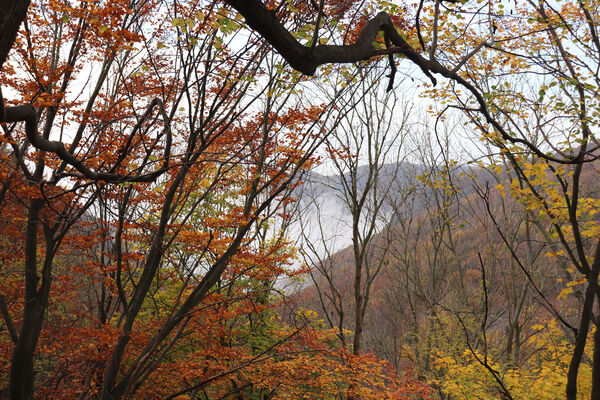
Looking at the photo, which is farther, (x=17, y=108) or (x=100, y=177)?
(x=100, y=177)

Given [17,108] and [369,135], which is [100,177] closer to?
[17,108]

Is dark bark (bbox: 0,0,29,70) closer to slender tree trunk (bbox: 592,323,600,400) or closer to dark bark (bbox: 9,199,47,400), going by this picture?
slender tree trunk (bbox: 592,323,600,400)

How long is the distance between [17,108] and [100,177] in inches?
24.8

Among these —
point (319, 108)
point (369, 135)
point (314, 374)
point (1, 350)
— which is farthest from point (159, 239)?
point (1, 350)

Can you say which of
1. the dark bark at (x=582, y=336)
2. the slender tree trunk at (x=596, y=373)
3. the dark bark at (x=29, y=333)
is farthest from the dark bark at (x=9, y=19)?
the dark bark at (x=29, y=333)

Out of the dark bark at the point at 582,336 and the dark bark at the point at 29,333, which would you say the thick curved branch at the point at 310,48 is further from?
the dark bark at the point at 29,333

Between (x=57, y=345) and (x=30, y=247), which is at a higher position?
(x=30, y=247)

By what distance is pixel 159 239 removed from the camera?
13.3ft

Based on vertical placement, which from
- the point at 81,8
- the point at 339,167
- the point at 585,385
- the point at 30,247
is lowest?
the point at 585,385

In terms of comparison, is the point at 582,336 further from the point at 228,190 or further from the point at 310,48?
the point at 228,190

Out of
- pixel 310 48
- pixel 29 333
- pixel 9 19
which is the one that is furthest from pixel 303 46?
pixel 29 333

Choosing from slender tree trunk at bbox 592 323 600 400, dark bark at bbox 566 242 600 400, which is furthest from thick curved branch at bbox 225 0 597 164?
slender tree trunk at bbox 592 323 600 400

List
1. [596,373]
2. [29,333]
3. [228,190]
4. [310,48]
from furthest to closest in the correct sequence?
1. [228,190]
2. [29,333]
3. [596,373]
4. [310,48]

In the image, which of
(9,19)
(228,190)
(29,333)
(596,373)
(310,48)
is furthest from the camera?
(228,190)
